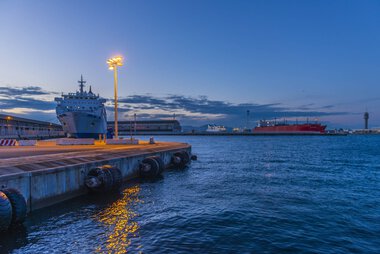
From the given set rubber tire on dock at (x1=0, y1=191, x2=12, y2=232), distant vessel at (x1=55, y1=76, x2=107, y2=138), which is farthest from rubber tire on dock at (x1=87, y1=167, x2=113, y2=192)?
distant vessel at (x1=55, y1=76, x2=107, y2=138)

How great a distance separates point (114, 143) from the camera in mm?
45656

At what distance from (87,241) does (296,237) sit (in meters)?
9.08

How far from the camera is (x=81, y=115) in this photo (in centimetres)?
6272

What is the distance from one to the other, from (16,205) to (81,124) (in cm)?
5475

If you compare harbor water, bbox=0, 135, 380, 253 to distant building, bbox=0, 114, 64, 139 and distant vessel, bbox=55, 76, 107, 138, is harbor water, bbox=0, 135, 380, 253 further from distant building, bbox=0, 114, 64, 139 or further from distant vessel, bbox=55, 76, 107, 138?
distant building, bbox=0, 114, 64, 139

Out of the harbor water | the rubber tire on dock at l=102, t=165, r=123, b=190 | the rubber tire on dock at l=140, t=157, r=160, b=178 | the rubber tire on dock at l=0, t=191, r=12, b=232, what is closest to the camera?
the harbor water

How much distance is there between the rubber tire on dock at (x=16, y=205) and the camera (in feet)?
39.0

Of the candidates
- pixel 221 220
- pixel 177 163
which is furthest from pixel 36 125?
pixel 221 220

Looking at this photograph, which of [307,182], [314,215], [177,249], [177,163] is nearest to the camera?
[177,249]

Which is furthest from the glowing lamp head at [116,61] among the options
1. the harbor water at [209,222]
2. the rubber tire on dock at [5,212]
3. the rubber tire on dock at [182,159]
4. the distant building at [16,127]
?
the distant building at [16,127]

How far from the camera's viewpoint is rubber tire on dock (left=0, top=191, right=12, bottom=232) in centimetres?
1107

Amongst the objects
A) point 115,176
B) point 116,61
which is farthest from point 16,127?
point 115,176

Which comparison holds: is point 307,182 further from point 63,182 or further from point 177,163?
point 63,182

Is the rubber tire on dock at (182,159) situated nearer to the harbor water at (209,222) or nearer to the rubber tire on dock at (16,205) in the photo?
the harbor water at (209,222)
